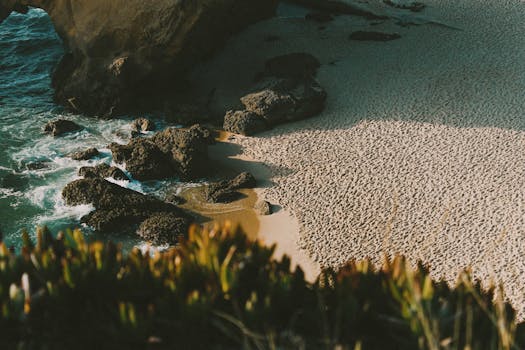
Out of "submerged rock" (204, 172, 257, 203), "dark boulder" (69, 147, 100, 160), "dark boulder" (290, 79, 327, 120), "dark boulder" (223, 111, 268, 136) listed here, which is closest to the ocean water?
"dark boulder" (69, 147, 100, 160)

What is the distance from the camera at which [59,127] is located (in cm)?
2167

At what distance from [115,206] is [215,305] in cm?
980

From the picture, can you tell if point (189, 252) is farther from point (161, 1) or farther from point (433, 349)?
point (161, 1)

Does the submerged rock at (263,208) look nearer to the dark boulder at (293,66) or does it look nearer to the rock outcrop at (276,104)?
the rock outcrop at (276,104)

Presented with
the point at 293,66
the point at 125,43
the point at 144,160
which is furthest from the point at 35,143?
the point at 293,66

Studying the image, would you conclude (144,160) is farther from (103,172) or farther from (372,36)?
(372,36)

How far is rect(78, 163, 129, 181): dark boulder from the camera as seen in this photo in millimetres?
19328

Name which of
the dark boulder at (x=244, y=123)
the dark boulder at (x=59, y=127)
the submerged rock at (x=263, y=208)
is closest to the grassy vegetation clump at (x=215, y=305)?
the submerged rock at (x=263, y=208)

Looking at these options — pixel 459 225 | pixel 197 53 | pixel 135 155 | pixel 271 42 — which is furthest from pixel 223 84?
pixel 459 225

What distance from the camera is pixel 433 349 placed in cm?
726

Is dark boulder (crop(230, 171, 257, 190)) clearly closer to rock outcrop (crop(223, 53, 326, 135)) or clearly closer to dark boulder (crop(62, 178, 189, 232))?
dark boulder (crop(62, 178, 189, 232))

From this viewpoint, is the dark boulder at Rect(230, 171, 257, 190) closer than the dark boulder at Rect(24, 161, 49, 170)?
Yes

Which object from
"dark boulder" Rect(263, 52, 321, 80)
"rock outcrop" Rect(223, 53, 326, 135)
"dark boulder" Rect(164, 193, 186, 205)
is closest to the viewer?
"dark boulder" Rect(164, 193, 186, 205)

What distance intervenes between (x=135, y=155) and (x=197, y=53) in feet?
18.9
